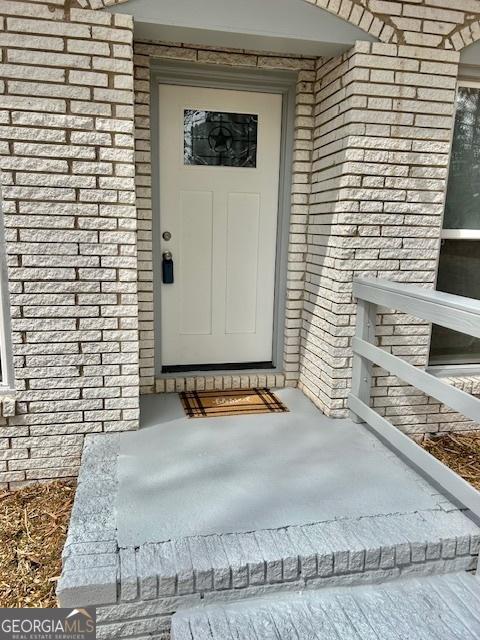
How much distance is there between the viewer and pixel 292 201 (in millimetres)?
3629

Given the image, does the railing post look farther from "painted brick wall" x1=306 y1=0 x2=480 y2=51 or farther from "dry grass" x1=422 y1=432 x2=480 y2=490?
"painted brick wall" x1=306 y1=0 x2=480 y2=51

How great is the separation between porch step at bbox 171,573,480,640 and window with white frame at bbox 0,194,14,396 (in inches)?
66.5

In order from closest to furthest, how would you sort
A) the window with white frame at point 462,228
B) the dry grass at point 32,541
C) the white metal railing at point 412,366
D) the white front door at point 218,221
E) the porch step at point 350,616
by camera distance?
the porch step at point 350,616 → the white metal railing at point 412,366 → the dry grass at point 32,541 → the window with white frame at point 462,228 → the white front door at point 218,221

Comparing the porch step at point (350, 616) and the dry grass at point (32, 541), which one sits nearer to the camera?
the porch step at point (350, 616)

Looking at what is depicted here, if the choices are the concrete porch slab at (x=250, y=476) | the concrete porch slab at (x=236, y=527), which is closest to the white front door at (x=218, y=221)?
the concrete porch slab at (x=250, y=476)

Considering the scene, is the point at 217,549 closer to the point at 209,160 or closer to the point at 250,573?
the point at 250,573

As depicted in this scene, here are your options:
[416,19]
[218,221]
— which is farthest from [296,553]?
[416,19]

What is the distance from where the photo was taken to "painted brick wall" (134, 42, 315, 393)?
322 centimetres

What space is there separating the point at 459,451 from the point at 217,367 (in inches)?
70.8

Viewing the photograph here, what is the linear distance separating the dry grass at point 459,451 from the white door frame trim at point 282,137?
1215mm

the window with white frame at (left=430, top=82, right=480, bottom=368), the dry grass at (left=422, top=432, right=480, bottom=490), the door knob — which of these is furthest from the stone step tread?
the door knob

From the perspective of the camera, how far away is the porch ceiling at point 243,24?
8.91 ft

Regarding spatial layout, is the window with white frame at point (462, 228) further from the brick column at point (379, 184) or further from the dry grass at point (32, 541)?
the dry grass at point (32, 541)

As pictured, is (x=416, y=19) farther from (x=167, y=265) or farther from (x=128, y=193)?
(x=167, y=265)
